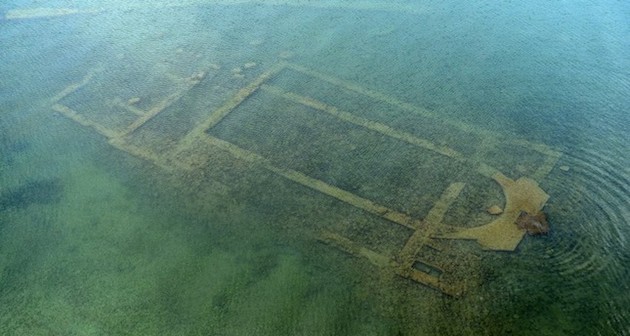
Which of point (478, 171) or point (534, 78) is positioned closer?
point (478, 171)

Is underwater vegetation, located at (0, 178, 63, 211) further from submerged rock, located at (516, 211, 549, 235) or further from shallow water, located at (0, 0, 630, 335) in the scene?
submerged rock, located at (516, 211, 549, 235)

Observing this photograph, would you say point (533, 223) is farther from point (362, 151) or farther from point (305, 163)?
point (305, 163)

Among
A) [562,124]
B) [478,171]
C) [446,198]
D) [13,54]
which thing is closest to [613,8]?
[562,124]

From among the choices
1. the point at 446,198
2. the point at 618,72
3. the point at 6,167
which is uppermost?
the point at 618,72

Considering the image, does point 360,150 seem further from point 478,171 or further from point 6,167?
point 6,167

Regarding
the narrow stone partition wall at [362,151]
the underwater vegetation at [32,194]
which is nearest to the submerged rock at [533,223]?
the narrow stone partition wall at [362,151]

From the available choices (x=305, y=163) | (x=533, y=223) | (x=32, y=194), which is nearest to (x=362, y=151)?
(x=305, y=163)
